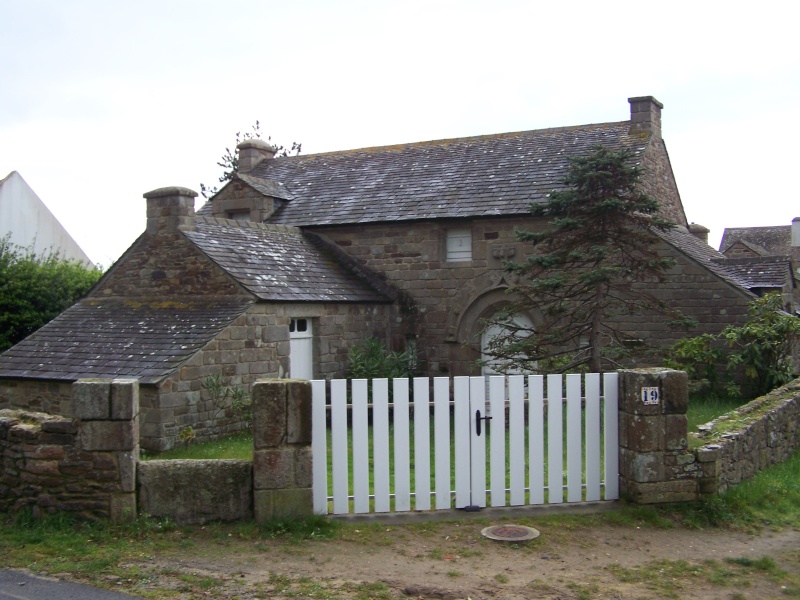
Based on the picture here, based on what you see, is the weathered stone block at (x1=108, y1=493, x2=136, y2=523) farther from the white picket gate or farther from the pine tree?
the pine tree

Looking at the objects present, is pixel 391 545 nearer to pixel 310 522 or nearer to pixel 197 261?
pixel 310 522

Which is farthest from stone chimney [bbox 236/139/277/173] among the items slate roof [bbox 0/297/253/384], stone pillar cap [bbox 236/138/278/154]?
slate roof [bbox 0/297/253/384]

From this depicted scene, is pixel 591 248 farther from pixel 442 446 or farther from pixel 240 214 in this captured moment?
pixel 240 214

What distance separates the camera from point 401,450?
7.79 metres

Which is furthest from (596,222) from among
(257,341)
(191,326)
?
(191,326)

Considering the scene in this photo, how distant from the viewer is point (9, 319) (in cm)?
1922

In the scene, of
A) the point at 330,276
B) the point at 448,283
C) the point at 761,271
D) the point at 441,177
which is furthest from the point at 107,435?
the point at 761,271

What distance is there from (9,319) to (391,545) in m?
15.2

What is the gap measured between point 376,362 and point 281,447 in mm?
9720

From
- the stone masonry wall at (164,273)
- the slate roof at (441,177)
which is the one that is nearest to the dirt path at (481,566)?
the stone masonry wall at (164,273)

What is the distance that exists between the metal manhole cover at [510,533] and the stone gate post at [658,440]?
122 centimetres

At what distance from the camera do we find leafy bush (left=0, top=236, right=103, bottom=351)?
19.2 m

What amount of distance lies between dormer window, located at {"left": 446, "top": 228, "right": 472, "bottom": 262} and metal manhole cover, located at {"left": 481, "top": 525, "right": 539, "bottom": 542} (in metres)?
11.7

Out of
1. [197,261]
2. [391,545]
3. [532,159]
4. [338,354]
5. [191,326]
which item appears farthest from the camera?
[532,159]
